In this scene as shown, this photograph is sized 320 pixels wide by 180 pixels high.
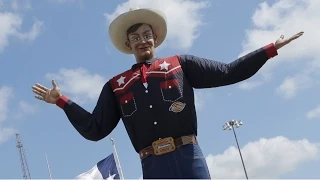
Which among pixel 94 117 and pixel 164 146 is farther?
pixel 94 117

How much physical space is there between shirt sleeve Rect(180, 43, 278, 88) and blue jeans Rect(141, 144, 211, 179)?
2.11 feet

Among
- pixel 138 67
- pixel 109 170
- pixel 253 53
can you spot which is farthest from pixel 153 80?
pixel 109 170

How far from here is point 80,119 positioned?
4254 millimetres

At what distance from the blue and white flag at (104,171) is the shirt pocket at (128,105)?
14392 millimetres

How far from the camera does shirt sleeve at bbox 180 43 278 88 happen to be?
4.08 meters

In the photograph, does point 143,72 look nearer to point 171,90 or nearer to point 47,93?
point 171,90

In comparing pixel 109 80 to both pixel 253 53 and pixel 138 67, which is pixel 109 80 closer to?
pixel 138 67

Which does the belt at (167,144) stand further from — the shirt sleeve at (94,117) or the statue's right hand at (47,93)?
the statue's right hand at (47,93)

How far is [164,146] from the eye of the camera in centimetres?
383

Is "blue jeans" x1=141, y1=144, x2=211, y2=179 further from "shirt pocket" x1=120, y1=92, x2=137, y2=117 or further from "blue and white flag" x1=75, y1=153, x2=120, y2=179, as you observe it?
"blue and white flag" x1=75, y1=153, x2=120, y2=179

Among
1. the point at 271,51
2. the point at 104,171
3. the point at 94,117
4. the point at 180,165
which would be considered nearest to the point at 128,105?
the point at 94,117

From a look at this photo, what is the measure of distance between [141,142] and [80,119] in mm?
642

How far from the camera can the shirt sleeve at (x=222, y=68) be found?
4.08 m

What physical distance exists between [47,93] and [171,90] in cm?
115
